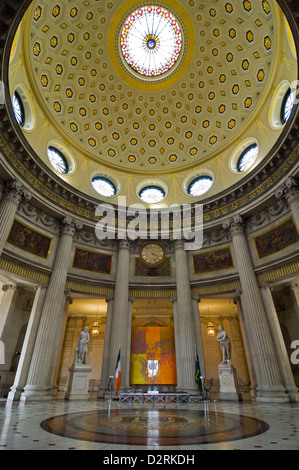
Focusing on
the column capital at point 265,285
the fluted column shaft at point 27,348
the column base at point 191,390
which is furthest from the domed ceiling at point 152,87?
the column base at point 191,390

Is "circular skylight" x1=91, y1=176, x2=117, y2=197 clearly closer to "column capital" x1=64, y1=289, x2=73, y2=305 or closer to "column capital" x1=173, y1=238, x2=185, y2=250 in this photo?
"column capital" x1=173, y1=238, x2=185, y2=250

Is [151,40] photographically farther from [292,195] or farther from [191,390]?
[191,390]

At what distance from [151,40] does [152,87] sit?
336cm

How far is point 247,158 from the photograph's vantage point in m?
18.5

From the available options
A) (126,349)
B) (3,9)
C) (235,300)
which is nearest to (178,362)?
(126,349)

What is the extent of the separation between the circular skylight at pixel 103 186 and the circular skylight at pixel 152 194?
100 inches

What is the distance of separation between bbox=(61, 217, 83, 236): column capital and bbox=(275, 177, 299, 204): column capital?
1309 centimetres

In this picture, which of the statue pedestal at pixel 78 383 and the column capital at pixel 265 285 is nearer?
the statue pedestal at pixel 78 383

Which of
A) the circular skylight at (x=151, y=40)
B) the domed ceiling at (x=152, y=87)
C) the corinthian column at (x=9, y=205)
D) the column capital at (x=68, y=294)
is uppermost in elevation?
the circular skylight at (x=151, y=40)

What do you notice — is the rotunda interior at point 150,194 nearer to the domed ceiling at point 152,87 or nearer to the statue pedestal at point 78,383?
the domed ceiling at point 152,87

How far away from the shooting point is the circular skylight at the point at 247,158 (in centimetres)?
1772

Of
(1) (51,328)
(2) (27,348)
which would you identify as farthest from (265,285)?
(2) (27,348)

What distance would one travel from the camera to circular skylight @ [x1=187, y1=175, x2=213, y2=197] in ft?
67.0
